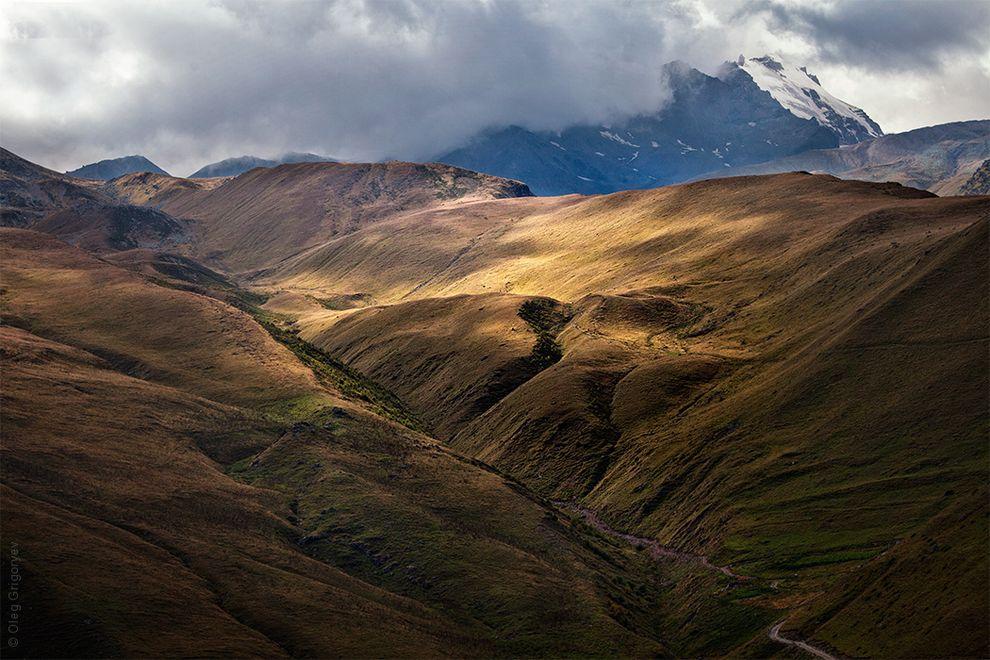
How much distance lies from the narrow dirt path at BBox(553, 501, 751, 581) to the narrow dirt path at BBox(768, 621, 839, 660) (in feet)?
46.8

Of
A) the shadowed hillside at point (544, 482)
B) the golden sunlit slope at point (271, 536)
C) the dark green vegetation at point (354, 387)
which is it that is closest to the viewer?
the golden sunlit slope at point (271, 536)

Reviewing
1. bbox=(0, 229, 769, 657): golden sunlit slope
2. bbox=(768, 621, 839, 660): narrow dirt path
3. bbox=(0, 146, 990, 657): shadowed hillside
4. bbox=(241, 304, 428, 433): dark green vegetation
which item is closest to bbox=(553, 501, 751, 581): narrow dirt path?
bbox=(0, 146, 990, 657): shadowed hillside

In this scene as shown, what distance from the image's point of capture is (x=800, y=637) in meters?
94.1

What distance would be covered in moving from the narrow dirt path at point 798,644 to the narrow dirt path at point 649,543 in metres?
14.3

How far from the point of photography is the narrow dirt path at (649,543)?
11728 centimetres

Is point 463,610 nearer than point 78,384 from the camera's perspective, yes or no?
Yes

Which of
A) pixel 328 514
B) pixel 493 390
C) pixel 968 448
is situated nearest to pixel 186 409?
pixel 328 514

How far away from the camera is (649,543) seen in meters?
131

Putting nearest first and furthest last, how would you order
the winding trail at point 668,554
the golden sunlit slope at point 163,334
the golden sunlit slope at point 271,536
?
the golden sunlit slope at point 271,536 → the winding trail at point 668,554 → the golden sunlit slope at point 163,334

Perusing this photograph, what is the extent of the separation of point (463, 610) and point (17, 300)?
117 meters

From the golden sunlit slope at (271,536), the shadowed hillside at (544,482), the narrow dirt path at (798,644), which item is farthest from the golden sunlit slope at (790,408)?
the golden sunlit slope at (271,536)

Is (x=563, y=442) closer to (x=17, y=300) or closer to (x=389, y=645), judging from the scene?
(x=389, y=645)

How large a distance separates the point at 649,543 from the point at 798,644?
38708 millimetres

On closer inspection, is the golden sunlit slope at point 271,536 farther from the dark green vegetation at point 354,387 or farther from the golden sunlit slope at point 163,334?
the dark green vegetation at point 354,387
